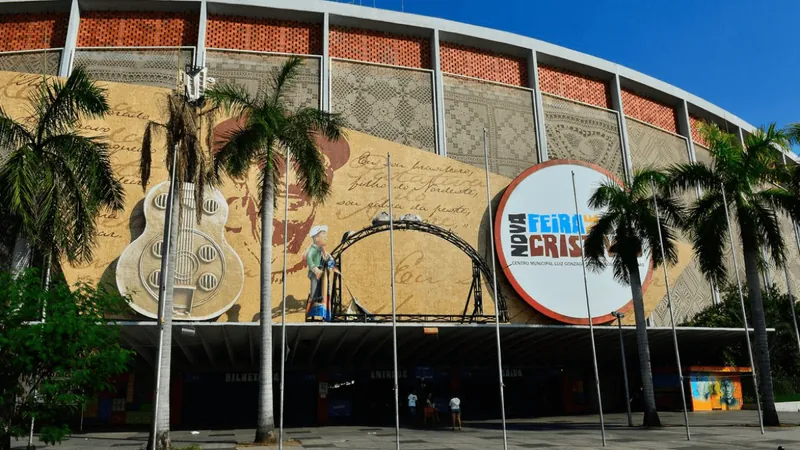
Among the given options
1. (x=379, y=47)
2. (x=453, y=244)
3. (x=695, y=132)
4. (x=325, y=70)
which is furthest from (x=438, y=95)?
(x=695, y=132)

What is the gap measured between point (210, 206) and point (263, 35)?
13854 mm

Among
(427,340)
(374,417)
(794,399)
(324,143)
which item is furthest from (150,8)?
(794,399)

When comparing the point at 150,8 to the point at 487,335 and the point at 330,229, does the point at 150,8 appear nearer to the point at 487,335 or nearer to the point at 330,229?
the point at 330,229

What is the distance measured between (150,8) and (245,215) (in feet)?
53.7

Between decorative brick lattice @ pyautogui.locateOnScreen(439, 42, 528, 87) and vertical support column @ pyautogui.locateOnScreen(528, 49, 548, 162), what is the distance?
0.56 m

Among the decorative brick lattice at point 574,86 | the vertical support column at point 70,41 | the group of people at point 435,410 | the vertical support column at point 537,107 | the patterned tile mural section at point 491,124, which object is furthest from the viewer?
the decorative brick lattice at point 574,86

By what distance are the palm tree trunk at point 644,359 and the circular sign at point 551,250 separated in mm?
6551

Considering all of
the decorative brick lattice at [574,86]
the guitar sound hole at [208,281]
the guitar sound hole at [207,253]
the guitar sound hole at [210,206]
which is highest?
the decorative brick lattice at [574,86]

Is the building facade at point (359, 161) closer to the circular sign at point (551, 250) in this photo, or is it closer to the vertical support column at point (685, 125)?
the circular sign at point (551, 250)

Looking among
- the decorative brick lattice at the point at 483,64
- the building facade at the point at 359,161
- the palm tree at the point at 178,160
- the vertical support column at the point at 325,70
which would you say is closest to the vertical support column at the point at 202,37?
the building facade at the point at 359,161

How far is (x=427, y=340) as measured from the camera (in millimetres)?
34781

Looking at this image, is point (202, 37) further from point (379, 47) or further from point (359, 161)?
point (359, 161)

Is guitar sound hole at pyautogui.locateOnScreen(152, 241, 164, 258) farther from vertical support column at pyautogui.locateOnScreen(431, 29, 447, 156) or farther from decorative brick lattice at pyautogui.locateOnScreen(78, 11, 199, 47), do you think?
vertical support column at pyautogui.locateOnScreen(431, 29, 447, 156)

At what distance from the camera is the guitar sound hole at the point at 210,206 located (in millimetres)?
31766
